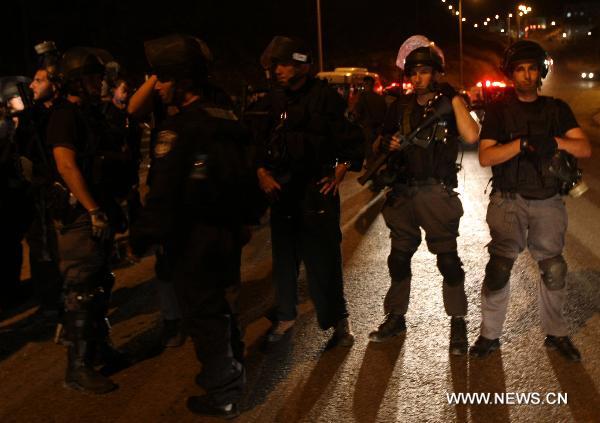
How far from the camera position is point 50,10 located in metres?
40.4

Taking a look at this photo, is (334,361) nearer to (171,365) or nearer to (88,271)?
(171,365)

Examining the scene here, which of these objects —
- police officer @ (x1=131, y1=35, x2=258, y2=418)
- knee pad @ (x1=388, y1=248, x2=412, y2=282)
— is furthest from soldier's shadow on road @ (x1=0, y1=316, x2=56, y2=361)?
knee pad @ (x1=388, y1=248, x2=412, y2=282)

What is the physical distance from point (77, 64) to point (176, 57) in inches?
35.2

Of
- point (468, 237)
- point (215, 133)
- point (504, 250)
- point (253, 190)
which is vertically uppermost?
point (215, 133)

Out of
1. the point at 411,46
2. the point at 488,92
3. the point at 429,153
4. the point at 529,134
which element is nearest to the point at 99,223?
the point at 429,153

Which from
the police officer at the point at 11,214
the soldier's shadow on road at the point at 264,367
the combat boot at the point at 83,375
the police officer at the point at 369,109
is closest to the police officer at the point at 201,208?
the soldier's shadow on road at the point at 264,367

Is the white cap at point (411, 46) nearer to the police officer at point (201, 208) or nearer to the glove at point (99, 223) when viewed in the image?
the police officer at point (201, 208)

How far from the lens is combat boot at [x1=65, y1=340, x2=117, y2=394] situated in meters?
3.77

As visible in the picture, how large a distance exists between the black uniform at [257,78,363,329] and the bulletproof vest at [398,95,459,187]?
0.31m

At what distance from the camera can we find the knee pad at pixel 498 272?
3.94 metres

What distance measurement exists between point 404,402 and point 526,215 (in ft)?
4.36

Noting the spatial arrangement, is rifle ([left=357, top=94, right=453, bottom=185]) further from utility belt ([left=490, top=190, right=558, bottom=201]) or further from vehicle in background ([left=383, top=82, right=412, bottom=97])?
utility belt ([left=490, top=190, right=558, bottom=201])

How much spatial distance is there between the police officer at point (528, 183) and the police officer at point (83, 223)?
229 cm

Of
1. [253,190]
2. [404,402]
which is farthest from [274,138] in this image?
[404,402]
